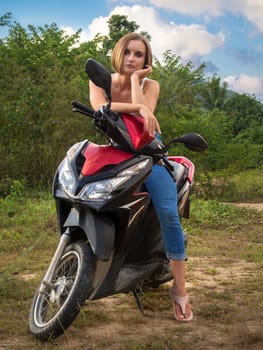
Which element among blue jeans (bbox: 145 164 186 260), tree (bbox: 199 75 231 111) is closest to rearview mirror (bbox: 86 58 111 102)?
blue jeans (bbox: 145 164 186 260)

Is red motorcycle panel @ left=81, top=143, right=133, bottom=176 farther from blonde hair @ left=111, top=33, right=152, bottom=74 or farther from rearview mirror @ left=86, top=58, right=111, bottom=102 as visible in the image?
blonde hair @ left=111, top=33, right=152, bottom=74

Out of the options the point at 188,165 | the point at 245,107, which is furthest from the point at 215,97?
the point at 188,165

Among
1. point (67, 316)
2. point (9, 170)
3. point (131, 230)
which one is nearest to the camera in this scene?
point (67, 316)

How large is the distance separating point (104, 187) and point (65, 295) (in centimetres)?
63

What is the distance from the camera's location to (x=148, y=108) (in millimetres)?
3598

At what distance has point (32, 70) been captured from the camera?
1360 centimetres

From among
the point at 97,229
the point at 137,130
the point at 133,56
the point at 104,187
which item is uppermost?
the point at 133,56

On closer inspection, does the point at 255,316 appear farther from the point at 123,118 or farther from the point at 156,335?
the point at 123,118

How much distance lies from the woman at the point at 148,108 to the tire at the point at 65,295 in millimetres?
535

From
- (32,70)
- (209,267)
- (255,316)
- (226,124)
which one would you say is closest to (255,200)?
(226,124)

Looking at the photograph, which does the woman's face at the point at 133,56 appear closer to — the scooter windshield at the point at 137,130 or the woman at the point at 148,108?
the woman at the point at 148,108

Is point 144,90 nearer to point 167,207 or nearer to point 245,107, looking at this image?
point 167,207

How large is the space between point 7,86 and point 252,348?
32.0 ft

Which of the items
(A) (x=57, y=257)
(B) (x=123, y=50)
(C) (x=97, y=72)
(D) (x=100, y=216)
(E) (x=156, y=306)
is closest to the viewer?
(C) (x=97, y=72)
